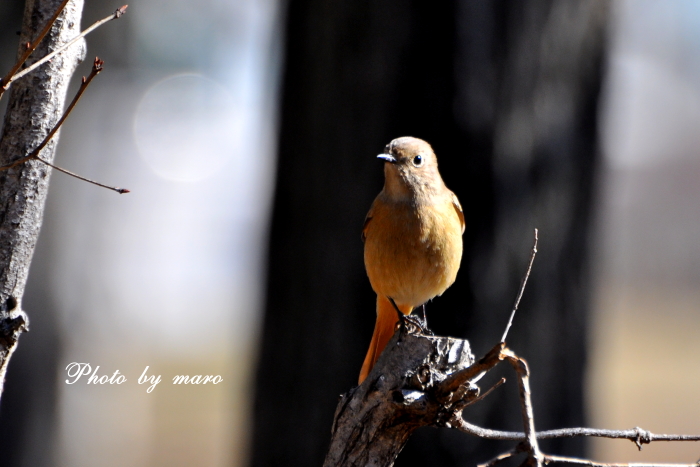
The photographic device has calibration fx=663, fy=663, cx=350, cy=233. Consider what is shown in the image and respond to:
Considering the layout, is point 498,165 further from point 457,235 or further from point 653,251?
point 653,251

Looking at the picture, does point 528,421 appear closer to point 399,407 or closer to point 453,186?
point 399,407

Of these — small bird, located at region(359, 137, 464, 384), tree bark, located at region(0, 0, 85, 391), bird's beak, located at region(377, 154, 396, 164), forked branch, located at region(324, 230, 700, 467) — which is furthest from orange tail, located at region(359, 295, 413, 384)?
tree bark, located at region(0, 0, 85, 391)

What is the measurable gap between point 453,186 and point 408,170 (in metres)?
0.74

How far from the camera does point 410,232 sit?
3057 millimetres

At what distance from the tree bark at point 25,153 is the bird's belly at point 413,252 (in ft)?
5.71

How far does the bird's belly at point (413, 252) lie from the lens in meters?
3.04

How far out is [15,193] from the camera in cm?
158

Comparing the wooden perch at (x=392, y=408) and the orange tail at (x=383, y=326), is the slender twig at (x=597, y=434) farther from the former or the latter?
the orange tail at (x=383, y=326)

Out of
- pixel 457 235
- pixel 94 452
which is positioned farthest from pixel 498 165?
pixel 94 452

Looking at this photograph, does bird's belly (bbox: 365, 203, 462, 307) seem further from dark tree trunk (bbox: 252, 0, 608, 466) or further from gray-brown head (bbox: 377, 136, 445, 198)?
dark tree trunk (bbox: 252, 0, 608, 466)

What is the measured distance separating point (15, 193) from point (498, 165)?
280 cm

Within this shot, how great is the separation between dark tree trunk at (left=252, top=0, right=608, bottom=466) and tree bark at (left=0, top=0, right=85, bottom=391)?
252 centimetres

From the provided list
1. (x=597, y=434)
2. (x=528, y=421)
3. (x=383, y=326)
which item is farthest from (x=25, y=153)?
(x=383, y=326)

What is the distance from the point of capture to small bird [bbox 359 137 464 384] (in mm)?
3053
